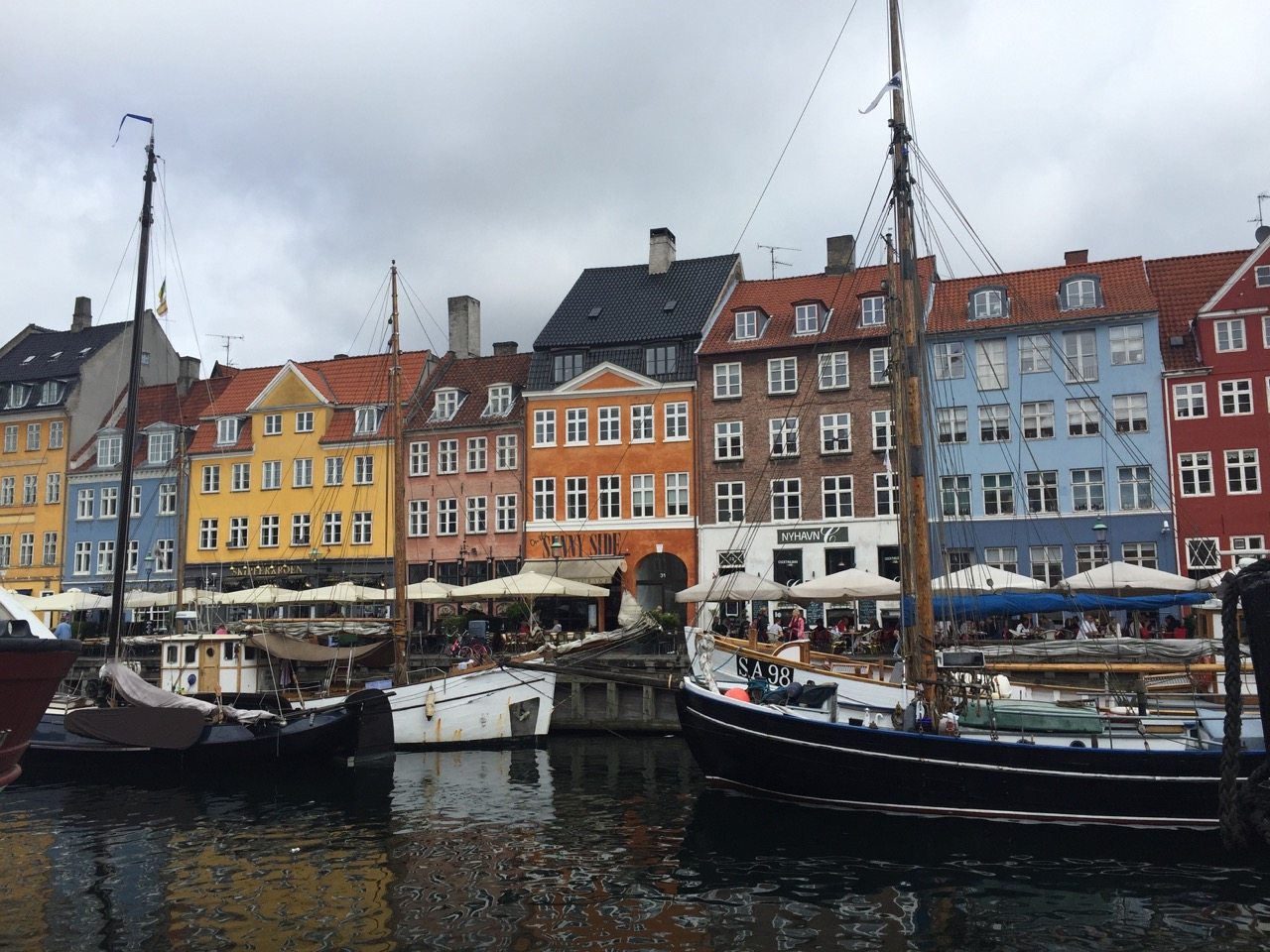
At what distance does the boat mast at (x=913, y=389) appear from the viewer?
20766mm

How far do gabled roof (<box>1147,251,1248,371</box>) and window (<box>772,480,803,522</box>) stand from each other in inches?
542

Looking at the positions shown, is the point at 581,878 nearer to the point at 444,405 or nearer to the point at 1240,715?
the point at 1240,715

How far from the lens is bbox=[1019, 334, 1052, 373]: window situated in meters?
41.1

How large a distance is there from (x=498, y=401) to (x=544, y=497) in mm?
4996

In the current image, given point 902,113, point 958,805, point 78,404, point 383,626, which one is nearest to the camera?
point 958,805

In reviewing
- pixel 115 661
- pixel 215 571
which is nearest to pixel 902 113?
pixel 115 661

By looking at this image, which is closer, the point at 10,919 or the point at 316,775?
the point at 10,919

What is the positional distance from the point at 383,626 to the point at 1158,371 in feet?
91.8

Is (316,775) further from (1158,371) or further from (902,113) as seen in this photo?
(1158,371)

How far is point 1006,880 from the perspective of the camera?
1591cm

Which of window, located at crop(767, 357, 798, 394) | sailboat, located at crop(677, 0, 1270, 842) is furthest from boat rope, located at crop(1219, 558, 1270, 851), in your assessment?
window, located at crop(767, 357, 798, 394)

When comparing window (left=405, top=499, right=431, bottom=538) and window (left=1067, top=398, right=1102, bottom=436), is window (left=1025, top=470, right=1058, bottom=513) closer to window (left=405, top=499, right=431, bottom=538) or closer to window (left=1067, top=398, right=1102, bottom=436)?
window (left=1067, top=398, right=1102, bottom=436)

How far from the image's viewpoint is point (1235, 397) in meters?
38.6

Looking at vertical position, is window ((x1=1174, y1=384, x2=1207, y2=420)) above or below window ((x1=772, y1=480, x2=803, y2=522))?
above
